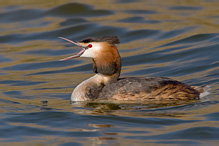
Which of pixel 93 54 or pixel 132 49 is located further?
pixel 132 49

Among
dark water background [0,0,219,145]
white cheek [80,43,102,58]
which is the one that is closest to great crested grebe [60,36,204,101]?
white cheek [80,43,102,58]

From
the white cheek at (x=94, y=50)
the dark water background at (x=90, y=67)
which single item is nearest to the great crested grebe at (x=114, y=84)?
the white cheek at (x=94, y=50)

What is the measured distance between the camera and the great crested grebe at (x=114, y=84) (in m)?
8.89

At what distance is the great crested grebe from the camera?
350 inches

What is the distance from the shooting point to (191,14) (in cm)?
1592

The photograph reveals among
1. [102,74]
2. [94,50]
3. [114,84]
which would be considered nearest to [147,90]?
[114,84]

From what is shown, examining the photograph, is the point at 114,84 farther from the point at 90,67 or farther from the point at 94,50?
the point at 90,67

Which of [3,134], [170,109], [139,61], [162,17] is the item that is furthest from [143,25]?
[3,134]

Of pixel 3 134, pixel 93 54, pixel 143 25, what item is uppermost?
pixel 143 25

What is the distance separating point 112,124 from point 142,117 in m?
0.49

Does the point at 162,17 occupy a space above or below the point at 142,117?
above

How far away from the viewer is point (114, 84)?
909cm

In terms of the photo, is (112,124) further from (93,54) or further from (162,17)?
(162,17)

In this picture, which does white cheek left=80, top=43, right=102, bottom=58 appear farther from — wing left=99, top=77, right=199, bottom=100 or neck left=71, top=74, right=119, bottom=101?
wing left=99, top=77, right=199, bottom=100
